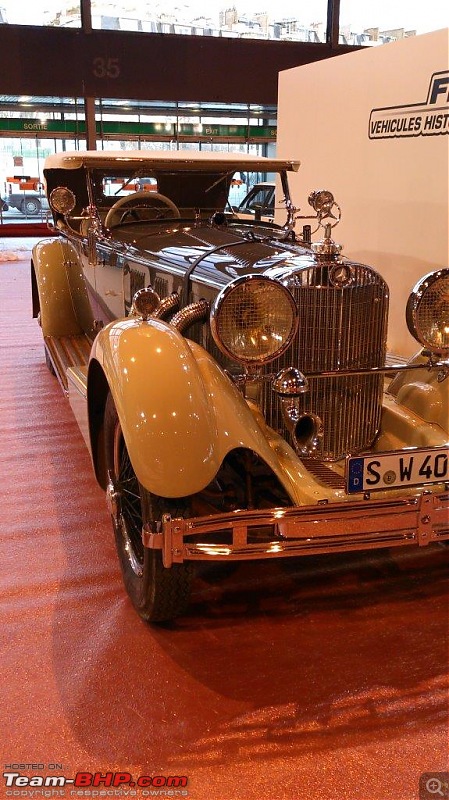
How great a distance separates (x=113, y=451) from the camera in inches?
104

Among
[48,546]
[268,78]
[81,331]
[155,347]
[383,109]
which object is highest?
[268,78]

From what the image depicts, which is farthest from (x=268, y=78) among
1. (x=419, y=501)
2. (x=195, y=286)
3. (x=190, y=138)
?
(x=419, y=501)

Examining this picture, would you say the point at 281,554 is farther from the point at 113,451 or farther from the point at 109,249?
the point at 109,249

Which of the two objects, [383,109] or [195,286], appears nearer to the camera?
[195,286]

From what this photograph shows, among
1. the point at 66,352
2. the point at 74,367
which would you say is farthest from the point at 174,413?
the point at 66,352

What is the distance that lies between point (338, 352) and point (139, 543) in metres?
1.02

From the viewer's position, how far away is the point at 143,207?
13.8 ft

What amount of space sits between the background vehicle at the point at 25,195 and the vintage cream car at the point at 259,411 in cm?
1400

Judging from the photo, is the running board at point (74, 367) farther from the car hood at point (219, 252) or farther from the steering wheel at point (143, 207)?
the steering wheel at point (143, 207)

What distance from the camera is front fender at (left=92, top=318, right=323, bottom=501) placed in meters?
2.14

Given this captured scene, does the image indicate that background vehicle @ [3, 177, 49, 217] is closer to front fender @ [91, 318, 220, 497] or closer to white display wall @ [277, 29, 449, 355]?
white display wall @ [277, 29, 449, 355]

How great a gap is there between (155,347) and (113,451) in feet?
1.76

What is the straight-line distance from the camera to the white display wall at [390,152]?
5527mm

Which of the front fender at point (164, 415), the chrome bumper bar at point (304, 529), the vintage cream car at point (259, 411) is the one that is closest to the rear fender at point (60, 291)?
the vintage cream car at point (259, 411)
